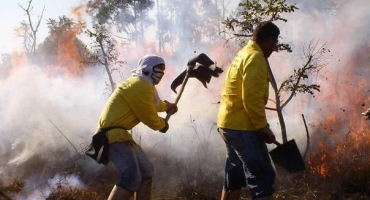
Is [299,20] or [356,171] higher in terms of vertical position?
[299,20]

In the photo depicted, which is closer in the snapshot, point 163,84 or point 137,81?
point 137,81

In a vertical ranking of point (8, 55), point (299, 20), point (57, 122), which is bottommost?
point (57, 122)

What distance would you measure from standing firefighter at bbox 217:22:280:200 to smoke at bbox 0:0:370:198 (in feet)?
13.0

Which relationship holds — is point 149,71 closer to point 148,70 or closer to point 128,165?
point 148,70

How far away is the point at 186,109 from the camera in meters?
12.9

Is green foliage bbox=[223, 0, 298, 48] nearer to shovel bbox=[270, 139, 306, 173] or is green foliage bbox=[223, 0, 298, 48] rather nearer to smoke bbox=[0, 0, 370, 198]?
smoke bbox=[0, 0, 370, 198]

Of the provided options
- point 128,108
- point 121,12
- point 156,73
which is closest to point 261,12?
point 156,73

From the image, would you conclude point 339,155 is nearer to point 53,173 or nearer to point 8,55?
point 53,173

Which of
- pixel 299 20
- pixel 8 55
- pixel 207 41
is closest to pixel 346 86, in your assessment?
pixel 299 20

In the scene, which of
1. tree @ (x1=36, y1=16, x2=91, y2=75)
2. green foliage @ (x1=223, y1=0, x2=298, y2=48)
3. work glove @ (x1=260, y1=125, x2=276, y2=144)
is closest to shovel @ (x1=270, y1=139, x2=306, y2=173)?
work glove @ (x1=260, y1=125, x2=276, y2=144)

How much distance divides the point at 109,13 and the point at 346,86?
16078 mm

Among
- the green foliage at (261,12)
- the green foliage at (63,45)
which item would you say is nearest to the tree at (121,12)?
the green foliage at (63,45)

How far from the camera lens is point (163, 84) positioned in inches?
658

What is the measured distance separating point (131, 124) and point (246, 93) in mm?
1443
